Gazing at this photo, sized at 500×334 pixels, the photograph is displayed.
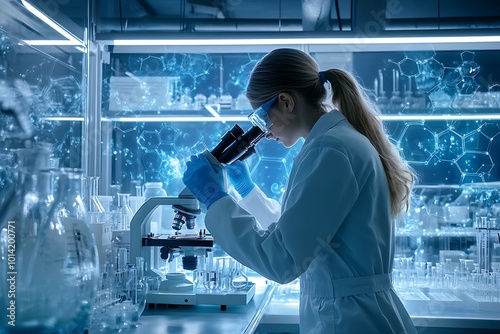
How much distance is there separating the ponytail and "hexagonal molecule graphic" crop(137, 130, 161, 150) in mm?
1965

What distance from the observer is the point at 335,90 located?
1746 millimetres

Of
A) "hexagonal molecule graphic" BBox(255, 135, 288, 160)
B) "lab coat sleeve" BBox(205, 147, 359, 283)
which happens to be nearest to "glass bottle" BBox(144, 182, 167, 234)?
"hexagonal molecule graphic" BBox(255, 135, 288, 160)

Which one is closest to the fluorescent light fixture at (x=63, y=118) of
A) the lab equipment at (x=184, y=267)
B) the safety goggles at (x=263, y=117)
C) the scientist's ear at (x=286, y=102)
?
the lab equipment at (x=184, y=267)

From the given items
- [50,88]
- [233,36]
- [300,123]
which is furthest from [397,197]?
[50,88]

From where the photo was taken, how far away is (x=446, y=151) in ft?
10.9

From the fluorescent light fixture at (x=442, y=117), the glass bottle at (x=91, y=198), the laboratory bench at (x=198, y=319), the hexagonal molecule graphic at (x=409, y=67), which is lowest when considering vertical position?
the laboratory bench at (x=198, y=319)

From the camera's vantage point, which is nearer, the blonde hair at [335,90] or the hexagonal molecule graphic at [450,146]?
the blonde hair at [335,90]

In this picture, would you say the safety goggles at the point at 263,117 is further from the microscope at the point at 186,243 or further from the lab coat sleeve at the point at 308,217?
the lab coat sleeve at the point at 308,217

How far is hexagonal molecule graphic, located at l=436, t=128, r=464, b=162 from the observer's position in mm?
3314

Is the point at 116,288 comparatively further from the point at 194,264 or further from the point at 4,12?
the point at 4,12

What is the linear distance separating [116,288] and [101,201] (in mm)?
973

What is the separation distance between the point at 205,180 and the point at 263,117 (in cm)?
30

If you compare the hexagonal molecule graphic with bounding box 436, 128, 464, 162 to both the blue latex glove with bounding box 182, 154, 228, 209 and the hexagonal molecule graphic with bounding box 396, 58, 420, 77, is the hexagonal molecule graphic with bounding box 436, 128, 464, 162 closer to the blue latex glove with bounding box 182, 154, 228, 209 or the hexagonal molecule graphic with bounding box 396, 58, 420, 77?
the hexagonal molecule graphic with bounding box 396, 58, 420, 77

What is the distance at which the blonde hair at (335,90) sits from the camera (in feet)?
5.55
